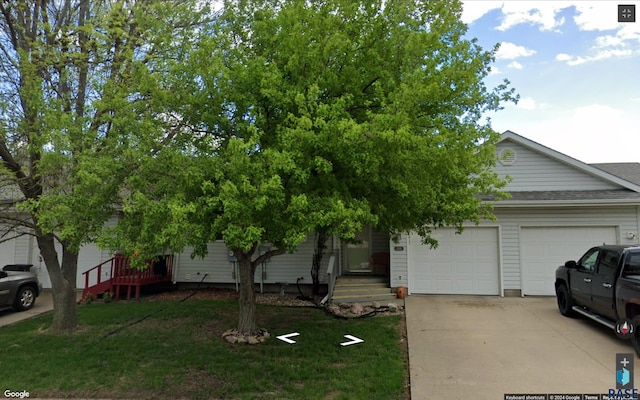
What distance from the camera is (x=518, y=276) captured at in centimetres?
1147

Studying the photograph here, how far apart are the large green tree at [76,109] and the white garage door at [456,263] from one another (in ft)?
27.6

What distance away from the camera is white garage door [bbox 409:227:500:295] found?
11641 mm

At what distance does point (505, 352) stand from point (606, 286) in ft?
7.83

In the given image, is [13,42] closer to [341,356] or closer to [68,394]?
[68,394]

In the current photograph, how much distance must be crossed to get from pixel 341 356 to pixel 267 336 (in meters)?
1.76

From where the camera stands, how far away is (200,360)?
642cm

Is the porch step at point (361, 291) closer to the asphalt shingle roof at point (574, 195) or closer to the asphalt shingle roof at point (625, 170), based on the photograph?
the asphalt shingle roof at point (574, 195)

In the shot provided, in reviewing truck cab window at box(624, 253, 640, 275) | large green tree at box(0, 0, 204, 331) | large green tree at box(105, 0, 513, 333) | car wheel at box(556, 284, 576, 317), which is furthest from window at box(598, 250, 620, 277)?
large green tree at box(0, 0, 204, 331)

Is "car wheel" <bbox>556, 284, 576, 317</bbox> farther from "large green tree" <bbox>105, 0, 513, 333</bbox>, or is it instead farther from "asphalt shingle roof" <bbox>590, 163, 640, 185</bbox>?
"asphalt shingle roof" <bbox>590, 163, 640, 185</bbox>

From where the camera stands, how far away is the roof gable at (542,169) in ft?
38.1

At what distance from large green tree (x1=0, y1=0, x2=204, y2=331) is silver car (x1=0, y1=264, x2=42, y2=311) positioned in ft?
10.4

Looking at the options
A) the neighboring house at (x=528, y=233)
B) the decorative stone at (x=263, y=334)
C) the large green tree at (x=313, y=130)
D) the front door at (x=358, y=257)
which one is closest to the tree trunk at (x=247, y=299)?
the decorative stone at (x=263, y=334)

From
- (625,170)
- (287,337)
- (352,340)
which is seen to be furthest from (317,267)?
(625,170)

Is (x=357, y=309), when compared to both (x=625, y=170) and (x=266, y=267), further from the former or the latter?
(x=625, y=170)
